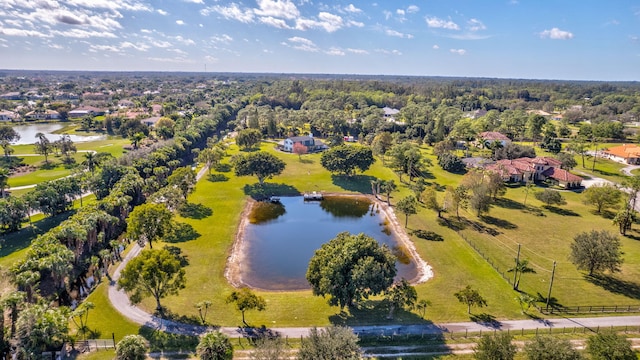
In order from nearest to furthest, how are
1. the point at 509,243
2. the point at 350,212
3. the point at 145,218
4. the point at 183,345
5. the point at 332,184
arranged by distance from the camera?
the point at 183,345 < the point at 145,218 < the point at 509,243 < the point at 350,212 < the point at 332,184

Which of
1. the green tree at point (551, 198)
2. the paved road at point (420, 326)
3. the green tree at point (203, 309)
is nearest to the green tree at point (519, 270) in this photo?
the paved road at point (420, 326)

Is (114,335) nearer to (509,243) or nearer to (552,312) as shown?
(552,312)

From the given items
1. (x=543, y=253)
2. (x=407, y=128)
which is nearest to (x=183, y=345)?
(x=543, y=253)

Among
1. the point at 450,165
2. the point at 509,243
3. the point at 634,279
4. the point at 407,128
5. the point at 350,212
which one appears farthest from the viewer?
the point at 407,128

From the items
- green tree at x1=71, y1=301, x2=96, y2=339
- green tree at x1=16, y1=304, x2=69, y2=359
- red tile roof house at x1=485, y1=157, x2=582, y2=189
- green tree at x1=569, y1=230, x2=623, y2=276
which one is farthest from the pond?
red tile roof house at x1=485, y1=157, x2=582, y2=189

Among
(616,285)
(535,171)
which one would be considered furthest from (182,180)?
(535,171)

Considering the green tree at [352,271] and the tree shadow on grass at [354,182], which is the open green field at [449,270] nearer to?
the green tree at [352,271]
